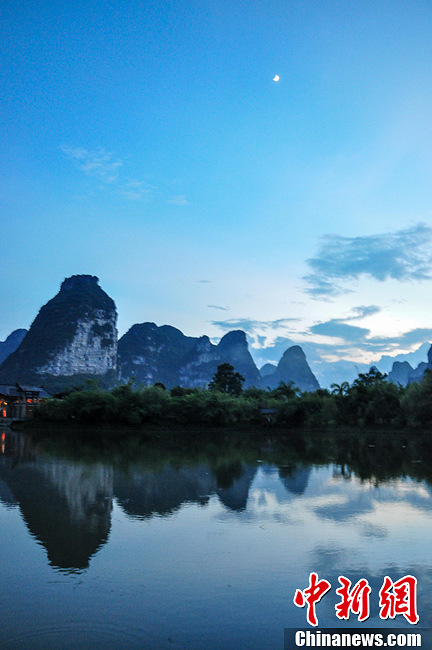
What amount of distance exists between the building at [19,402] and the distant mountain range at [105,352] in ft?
85.0

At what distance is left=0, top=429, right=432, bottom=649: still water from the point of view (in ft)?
13.8

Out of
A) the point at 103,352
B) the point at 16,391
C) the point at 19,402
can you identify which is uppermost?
the point at 103,352

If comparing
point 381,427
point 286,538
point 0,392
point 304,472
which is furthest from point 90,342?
point 286,538

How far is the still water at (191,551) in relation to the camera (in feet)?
13.8

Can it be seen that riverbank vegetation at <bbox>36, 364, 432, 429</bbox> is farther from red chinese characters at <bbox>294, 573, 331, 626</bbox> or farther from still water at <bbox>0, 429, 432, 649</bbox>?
red chinese characters at <bbox>294, 573, 331, 626</bbox>

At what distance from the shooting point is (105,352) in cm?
11106

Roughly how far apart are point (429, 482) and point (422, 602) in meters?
8.90

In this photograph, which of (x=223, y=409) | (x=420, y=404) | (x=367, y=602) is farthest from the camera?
Result: (x=223, y=409)

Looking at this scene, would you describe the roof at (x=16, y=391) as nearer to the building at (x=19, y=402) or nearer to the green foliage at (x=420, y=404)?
the building at (x=19, y=402)

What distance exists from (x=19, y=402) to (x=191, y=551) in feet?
138

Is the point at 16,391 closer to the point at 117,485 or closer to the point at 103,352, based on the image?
the point at 117,485

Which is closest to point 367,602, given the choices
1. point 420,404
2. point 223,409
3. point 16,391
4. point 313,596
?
point 313,596

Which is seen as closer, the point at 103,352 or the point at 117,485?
the point at 117,485

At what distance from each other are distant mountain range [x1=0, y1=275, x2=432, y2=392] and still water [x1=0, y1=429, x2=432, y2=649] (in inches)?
2541
